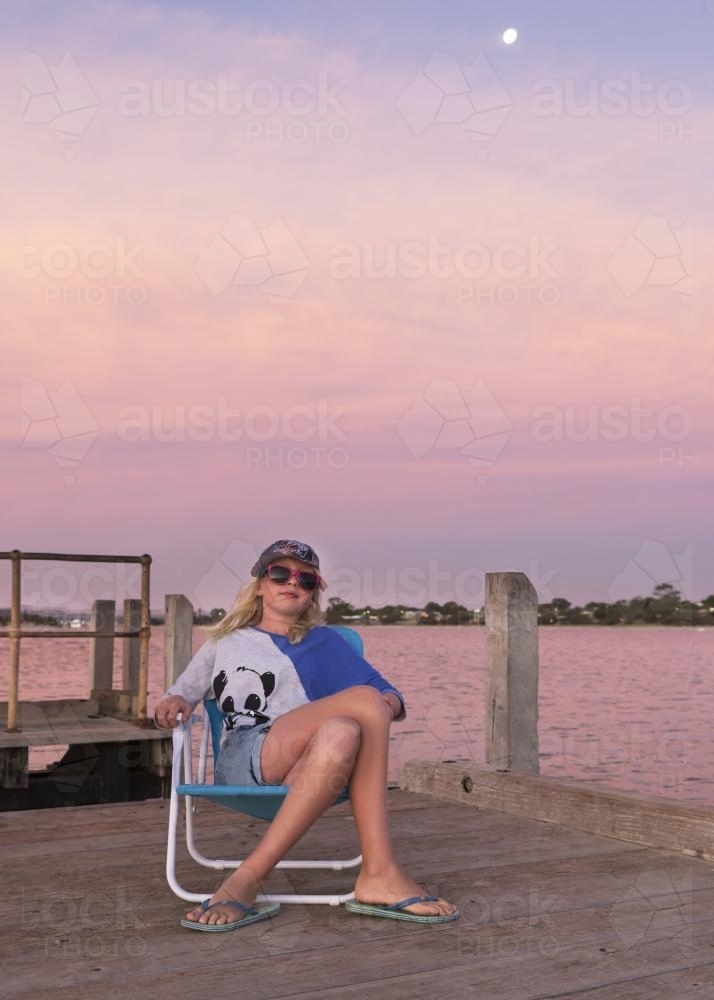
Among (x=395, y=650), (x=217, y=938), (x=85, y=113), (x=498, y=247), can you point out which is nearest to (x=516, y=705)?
(x=217, y=938)

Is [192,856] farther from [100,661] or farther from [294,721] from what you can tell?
[100,661]

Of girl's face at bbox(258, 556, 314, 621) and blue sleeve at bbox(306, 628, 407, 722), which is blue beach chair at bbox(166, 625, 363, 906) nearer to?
blue sleeve at bbox(306, 628, 407, 722)

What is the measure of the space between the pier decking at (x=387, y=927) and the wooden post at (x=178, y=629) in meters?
3.46

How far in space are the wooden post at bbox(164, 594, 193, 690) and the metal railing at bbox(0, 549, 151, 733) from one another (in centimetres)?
55

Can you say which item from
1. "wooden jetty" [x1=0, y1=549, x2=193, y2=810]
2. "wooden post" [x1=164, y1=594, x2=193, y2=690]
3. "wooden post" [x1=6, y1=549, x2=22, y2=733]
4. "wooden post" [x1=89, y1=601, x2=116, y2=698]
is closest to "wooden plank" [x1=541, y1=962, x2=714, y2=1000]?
"wooden jetty" [x1=0, y1=549, x2=193, y2=810]

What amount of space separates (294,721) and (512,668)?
1782 millimetres

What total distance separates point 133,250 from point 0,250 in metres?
3.04

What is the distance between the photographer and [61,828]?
428cm

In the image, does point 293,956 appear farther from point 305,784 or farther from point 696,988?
point 696,988

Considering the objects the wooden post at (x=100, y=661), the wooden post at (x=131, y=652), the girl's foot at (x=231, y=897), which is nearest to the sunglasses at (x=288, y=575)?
the girl's foot at (x=231, y=897)

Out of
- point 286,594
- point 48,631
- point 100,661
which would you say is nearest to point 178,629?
point 48,631

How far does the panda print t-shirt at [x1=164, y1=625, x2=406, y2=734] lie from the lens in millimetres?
3457

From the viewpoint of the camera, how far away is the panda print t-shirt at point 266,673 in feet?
11.3

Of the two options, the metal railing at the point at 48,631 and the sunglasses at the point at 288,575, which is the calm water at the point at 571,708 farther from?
the sunglasses at the point at 288,575
